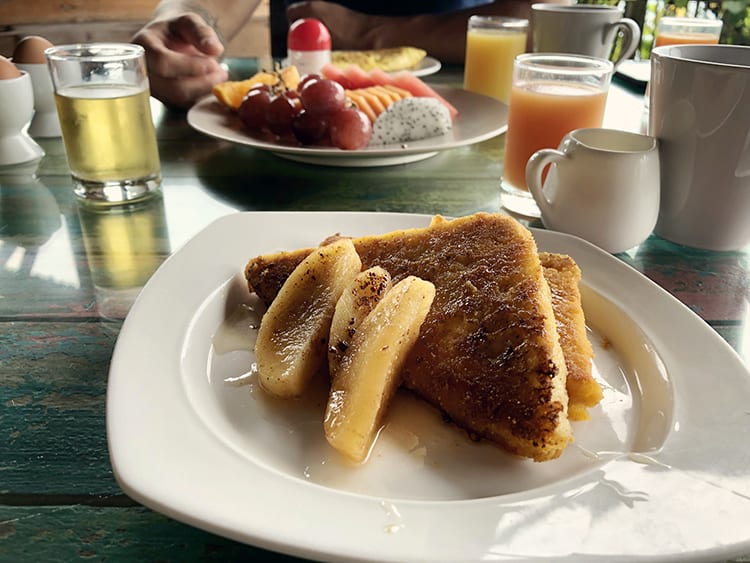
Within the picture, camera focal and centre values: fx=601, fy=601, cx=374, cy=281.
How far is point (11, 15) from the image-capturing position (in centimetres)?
527

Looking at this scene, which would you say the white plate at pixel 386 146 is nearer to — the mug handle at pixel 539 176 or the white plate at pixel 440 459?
the mug handle at pixel 539 176

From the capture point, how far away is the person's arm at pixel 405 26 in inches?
123

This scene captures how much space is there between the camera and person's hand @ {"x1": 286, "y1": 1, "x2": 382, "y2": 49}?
3363 millimetres

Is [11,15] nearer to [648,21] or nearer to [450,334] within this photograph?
[648,21]

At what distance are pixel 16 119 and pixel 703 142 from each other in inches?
63.2

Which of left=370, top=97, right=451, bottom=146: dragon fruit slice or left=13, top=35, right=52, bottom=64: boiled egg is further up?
left=13, top=35, right=52, bottom=64: boiled egg

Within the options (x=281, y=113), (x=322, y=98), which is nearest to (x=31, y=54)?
(x=281, y=113)

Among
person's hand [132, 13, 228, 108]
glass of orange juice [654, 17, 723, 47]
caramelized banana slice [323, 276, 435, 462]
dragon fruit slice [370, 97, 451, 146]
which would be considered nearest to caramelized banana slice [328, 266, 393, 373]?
caramelized banana slice [323, 276, 435, 462]

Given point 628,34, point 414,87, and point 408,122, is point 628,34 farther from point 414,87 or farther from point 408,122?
point 408,122

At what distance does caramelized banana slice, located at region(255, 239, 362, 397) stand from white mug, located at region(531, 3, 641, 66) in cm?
140

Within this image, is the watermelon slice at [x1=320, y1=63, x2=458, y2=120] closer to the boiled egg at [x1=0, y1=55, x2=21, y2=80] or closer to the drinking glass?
the drinking glass

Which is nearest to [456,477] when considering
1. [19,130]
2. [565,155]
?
[565,155]

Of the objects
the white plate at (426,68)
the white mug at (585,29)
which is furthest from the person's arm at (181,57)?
the white mug at (585,29)

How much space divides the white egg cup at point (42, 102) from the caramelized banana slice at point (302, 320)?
4.14 ft
